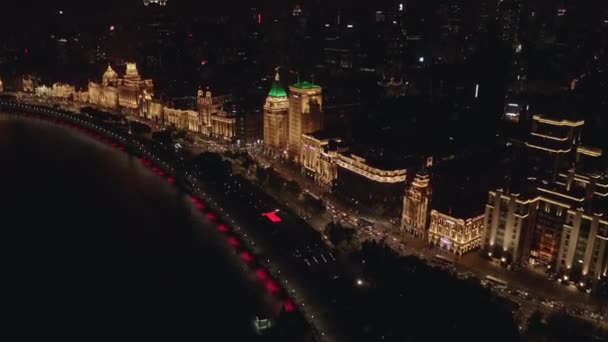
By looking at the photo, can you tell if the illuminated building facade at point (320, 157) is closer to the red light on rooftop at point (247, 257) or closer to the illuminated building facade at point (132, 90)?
the red light on rooftop at point (247, 257)

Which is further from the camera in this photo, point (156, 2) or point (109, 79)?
point (156, 2)

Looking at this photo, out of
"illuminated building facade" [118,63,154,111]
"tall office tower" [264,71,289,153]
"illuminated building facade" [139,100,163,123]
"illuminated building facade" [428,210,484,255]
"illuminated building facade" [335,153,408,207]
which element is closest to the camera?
"illuminated building facade" [428,210,484,255]

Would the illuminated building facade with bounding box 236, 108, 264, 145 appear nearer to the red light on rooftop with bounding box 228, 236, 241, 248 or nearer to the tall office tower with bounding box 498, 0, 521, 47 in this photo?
the red light on rooftop with bounding box 228, 236, 241, 248

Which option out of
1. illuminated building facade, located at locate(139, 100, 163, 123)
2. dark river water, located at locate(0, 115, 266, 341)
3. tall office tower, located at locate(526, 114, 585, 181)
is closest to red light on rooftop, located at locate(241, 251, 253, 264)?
dark river water, located at locate(0, 115, 266, 341)

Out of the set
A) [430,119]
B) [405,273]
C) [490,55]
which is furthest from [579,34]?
[405,273]

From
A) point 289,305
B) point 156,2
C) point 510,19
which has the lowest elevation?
point 289,305

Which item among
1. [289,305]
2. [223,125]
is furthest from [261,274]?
[223,125]

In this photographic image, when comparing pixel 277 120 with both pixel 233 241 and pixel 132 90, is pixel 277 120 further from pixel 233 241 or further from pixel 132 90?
pixel 132 90

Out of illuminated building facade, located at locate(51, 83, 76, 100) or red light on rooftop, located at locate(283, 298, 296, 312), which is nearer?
red light on rooftop, located at locate(283, 298, 296, 312)
